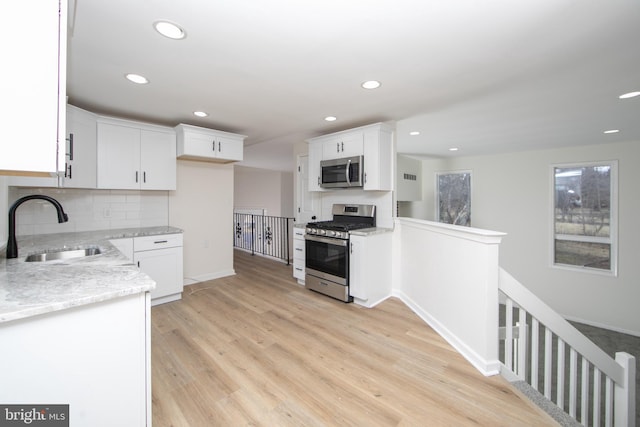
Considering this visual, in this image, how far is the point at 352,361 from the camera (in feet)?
6.99

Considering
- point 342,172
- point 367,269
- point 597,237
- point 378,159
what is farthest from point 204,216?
point 597,237

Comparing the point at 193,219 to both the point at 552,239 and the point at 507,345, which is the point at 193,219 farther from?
the point at 552,239

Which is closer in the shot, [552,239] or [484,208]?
[552,239]

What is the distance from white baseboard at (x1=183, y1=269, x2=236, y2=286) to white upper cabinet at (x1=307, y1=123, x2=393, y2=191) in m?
2.50

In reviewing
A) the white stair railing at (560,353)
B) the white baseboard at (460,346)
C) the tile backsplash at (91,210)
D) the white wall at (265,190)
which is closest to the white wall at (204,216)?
the tile backsplash at (91,210)

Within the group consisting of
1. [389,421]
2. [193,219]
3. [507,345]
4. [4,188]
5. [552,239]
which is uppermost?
[4,188]

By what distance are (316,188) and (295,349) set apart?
Answer: 2344 mm

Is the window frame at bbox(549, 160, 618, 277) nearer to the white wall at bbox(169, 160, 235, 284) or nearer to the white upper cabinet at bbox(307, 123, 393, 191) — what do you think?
the white upper cabinet at bbox(307, 123, 393, 191)

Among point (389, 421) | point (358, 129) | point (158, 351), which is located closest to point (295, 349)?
point (389, 421)

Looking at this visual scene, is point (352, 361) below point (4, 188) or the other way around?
Result: below

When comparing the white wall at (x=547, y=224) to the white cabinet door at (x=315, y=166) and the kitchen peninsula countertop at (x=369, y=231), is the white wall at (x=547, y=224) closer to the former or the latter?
the kitchen peninsula countertop at (x=369, y=231)

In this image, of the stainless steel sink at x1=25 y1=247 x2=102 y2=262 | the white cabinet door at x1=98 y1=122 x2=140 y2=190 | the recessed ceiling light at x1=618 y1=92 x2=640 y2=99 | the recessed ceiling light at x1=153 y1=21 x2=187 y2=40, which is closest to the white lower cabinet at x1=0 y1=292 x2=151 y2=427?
the stainless steel sink at x1=25 y1=247 x2=102 y2=262

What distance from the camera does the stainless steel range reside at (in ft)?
10.8

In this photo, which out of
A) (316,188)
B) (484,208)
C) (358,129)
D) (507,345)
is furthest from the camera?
(484,208)
